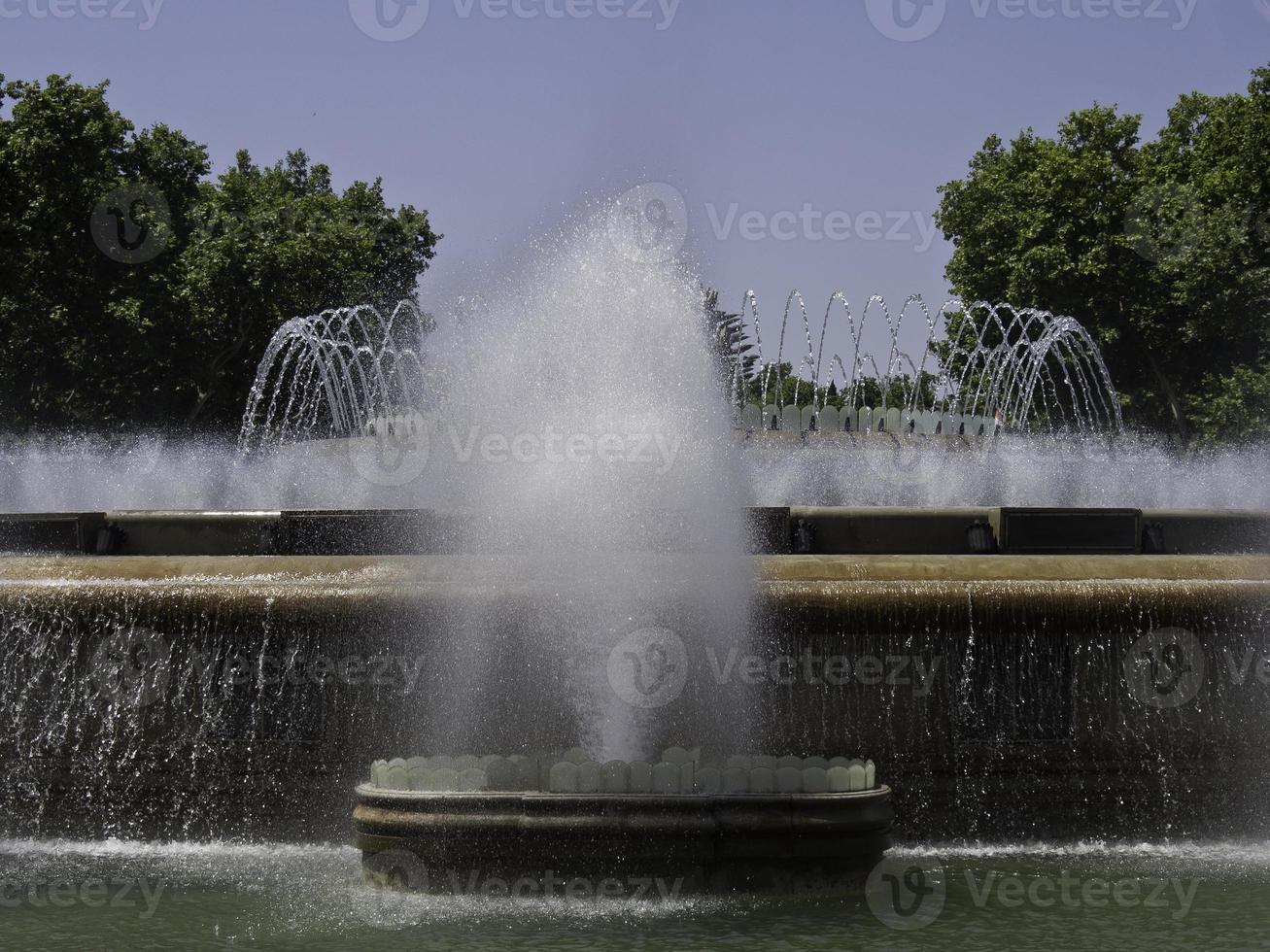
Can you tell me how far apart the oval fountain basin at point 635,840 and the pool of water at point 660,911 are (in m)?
0.10

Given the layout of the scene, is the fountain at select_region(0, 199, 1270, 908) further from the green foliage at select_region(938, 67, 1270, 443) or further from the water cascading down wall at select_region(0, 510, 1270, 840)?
the green foliage at select_region(938, 67, 1270, 443)

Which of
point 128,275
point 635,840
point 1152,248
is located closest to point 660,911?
point 635,840

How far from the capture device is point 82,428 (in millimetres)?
33812

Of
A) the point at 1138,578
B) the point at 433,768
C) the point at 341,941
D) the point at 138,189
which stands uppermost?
the point at 138,189

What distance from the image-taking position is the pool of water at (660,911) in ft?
24.6

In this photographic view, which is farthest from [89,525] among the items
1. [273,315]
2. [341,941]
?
[273,315]

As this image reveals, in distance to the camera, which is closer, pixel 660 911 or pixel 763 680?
pixel 660 911

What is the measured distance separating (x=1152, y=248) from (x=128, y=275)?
21432mm

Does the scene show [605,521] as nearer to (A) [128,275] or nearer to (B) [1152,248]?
(A) [128,275]

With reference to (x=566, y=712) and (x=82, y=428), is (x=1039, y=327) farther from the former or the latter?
(x=566, y=712)

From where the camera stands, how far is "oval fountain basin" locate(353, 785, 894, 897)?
782 cm

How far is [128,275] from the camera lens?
32.8 meters

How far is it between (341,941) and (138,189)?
28230 mm

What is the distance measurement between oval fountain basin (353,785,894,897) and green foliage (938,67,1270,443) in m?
27.4
